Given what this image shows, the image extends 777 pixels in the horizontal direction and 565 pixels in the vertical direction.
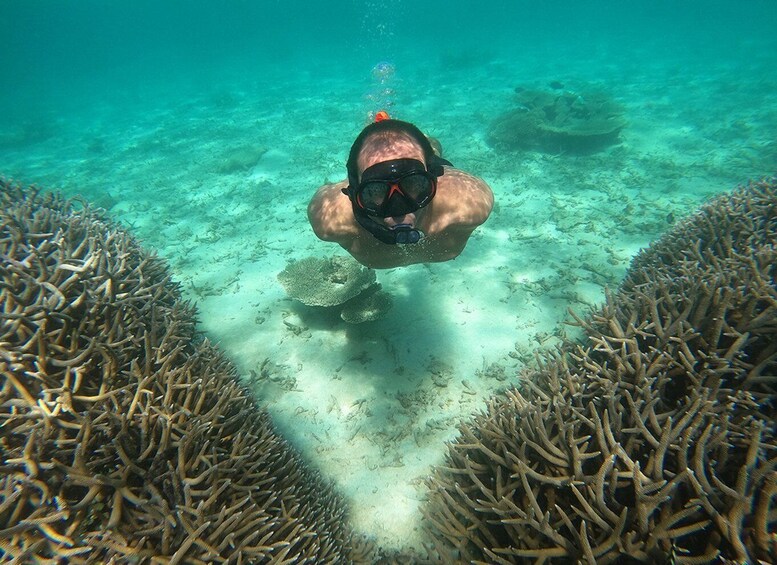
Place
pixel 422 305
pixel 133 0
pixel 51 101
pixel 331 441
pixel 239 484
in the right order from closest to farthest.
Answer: pixel 239 484, pixel 331 441, pixel 422 305, pixel 51 101, pixel 133 0

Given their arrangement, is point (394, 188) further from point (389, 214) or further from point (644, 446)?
point (644, 446)

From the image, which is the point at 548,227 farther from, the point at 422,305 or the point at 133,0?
the point at 133,0

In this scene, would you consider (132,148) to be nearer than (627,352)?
No

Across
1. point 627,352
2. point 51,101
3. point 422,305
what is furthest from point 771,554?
point 51,101

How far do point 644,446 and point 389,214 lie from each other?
2.60 meters

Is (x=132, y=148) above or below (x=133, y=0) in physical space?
below

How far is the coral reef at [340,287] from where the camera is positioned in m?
5.98

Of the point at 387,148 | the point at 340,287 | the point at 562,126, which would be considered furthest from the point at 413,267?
the point at 562,126

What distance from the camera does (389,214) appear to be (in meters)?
2.98

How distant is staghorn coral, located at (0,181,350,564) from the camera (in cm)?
226

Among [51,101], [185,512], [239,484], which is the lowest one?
[51,101]

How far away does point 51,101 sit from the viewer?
129 ft

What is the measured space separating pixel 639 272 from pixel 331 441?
4896 millimetres

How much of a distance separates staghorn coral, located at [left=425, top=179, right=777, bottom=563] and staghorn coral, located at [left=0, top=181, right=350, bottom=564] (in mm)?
1438
